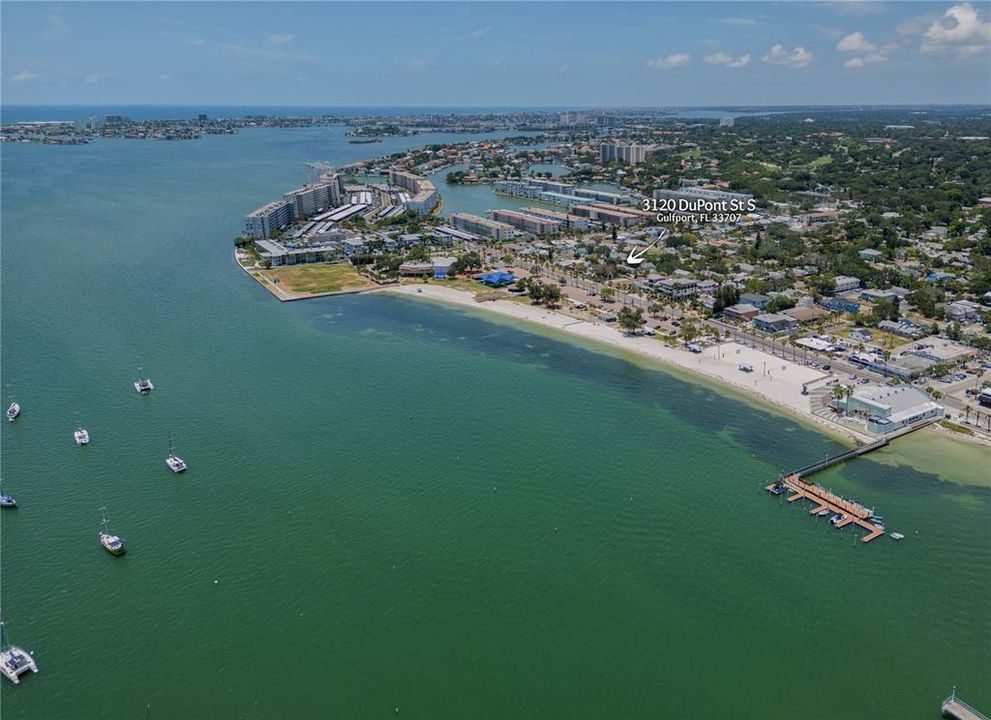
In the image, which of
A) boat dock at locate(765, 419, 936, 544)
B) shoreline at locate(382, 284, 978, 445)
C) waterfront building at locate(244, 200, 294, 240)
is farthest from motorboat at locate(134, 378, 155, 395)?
waterfront building at locate(244, 200, 294, 240)

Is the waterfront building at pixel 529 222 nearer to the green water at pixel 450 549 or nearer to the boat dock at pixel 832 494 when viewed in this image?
the green water at pixel 450 549

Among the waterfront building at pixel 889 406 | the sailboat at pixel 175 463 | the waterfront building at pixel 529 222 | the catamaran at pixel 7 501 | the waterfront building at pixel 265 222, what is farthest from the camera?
the waterfront building at pixel 529 222

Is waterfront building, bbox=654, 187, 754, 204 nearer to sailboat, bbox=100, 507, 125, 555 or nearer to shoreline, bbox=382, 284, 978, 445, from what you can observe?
shoreline, bbox=382, 284, 978, 445

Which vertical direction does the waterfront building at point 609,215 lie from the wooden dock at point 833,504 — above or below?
above

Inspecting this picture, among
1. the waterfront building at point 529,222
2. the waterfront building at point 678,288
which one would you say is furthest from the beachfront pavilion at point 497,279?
the waterfront building at point 529,222

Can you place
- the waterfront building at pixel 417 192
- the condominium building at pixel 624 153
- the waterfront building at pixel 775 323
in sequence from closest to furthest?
the waterfront building at pixel 775 323
the waterfront building at pixel 417 192
the condominium building at pixel 624 153

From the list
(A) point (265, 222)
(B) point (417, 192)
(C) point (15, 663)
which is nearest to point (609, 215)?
(B) point (417, 192)
